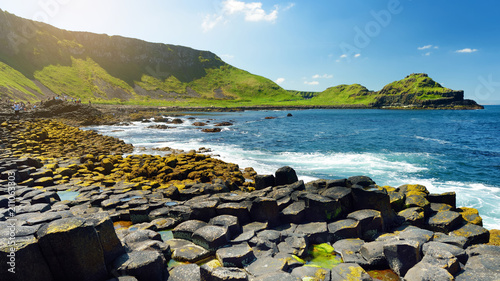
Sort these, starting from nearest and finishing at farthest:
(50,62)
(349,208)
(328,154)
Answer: (349,208)
(328,154)
(50,62)

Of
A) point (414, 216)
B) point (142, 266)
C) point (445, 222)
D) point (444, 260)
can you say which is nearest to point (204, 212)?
point (142, 266)

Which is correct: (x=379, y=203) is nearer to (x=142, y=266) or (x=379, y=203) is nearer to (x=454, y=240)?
(x=454, y=240)

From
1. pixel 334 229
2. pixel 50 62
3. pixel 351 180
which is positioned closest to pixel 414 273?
pixel 334 229

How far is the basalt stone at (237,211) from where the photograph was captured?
831 centimetres

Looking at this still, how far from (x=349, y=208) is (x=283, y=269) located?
4.45 metres

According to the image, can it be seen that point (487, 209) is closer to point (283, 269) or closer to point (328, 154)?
point (283, 269)

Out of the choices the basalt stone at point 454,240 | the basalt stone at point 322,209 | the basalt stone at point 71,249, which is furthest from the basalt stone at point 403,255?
the basalt stone at point 71,249

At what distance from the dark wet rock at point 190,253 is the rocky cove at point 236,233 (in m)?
0.03

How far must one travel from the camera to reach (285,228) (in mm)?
8172

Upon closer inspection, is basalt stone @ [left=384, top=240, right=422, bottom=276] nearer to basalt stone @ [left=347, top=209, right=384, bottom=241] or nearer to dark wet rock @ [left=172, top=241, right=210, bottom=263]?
basalt stone @ [left=347, top=209, right=384, bottom=241]

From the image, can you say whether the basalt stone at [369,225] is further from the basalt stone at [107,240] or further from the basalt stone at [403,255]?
the basalt stone at [107,240]

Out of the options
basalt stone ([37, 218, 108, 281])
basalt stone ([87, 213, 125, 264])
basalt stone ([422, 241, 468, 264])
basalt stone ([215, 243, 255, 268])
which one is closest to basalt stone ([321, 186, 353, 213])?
basalt stone ([422, 241, 468, 264])

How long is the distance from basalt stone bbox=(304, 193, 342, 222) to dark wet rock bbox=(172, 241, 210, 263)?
3809 mm

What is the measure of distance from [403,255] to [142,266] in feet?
19.4
